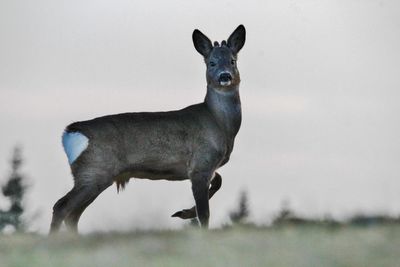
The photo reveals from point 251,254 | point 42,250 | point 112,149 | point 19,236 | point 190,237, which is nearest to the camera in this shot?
point 251,254

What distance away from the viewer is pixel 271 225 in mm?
11680

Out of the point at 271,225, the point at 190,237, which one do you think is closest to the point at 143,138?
the point at 271,225

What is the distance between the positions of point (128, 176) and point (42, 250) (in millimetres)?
4685

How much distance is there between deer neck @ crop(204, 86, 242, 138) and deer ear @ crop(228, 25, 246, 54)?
0.57 metres

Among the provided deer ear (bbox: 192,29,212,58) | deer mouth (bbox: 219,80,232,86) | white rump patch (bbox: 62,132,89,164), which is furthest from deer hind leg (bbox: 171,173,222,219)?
deer ear (bbox: 192,29,212,58)

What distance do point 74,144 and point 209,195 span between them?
198 cm

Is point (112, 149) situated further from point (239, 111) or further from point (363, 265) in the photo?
point (363, 265)

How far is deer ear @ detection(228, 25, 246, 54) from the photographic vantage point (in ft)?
49.0

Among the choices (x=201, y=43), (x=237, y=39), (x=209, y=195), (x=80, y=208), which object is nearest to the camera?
(x=80, y=208)

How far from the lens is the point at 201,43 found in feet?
49.1

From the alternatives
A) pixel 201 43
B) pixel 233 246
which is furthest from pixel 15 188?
pixel 233 246

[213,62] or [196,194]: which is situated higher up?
[213,62]

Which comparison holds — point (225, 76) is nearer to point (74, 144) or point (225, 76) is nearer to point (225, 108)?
point (225, 108)

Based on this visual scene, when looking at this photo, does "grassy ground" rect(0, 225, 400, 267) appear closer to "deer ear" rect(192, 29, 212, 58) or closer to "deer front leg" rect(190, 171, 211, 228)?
"deer front leg" rect(190, 171, 211, 228)
